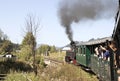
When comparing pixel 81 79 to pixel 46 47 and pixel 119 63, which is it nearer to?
pixel 119 63

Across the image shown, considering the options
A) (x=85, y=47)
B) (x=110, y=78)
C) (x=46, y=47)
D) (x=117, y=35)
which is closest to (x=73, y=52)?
(x=85, y=47)

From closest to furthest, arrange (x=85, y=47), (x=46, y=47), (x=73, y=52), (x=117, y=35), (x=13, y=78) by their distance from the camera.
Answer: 1. (x=117, y=35)
2. (x=13, y=78)
3. (x=85, y=47)
4. (x=73, y=52)
5. (x=46, y=47)

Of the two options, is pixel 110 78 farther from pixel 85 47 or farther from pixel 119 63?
pixel 85 47

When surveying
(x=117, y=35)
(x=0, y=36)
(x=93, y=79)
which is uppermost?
(x=0, y=36)

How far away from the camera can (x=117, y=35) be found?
10219 millimetres

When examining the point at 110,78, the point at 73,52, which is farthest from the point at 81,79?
the point at 73,52

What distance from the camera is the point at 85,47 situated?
27.1 metres

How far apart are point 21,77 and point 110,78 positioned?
10045mm

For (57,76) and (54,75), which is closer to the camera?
(57,76)

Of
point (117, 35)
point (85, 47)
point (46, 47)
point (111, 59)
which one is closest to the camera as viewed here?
point (117, 35)

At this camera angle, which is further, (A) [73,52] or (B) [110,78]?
(A) [73,52]

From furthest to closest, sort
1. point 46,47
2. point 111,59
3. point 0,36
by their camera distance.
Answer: point 46,47, point 0,36, point 111,59

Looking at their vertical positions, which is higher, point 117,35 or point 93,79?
point 117,35

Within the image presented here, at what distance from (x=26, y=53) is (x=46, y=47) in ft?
220
